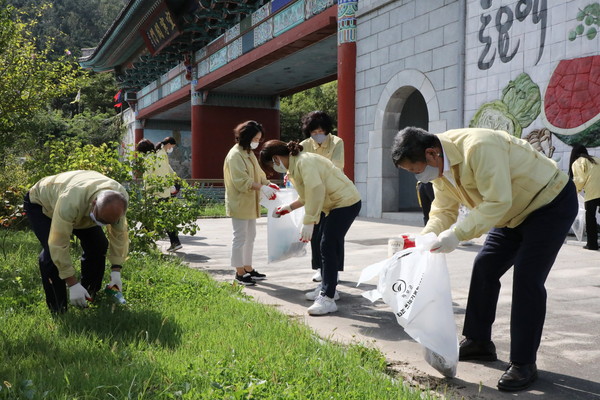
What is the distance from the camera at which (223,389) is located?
2.37 metres

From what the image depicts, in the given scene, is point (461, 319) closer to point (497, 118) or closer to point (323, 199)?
point (323, 199)

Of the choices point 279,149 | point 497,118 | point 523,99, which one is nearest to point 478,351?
point 279,149

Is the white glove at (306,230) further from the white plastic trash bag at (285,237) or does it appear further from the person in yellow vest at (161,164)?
the person in yellow vest at (161,164)

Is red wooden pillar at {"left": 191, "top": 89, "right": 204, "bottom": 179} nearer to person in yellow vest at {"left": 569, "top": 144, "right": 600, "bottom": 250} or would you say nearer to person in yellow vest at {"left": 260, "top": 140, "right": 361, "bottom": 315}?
person in yellow vest at {"left": 569, "top": 144, "right": 600, "bottom": 250}

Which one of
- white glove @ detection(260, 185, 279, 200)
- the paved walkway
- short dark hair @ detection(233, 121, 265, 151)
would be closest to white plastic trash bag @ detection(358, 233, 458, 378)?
the paved walkway

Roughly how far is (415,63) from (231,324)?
8.19 metres

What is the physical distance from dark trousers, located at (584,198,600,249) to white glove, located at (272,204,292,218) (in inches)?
177

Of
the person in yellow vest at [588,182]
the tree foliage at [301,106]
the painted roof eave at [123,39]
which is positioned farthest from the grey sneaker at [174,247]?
the tree foliage at [301,106]

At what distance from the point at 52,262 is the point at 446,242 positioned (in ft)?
8.14

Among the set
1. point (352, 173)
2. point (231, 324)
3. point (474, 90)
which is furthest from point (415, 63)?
point (231, 324)

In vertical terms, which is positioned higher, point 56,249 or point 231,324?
point 56,249

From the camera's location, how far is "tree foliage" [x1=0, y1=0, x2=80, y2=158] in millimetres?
7555

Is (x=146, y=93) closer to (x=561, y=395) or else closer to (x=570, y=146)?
(x=570, y=146)

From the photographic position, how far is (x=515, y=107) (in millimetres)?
8531
